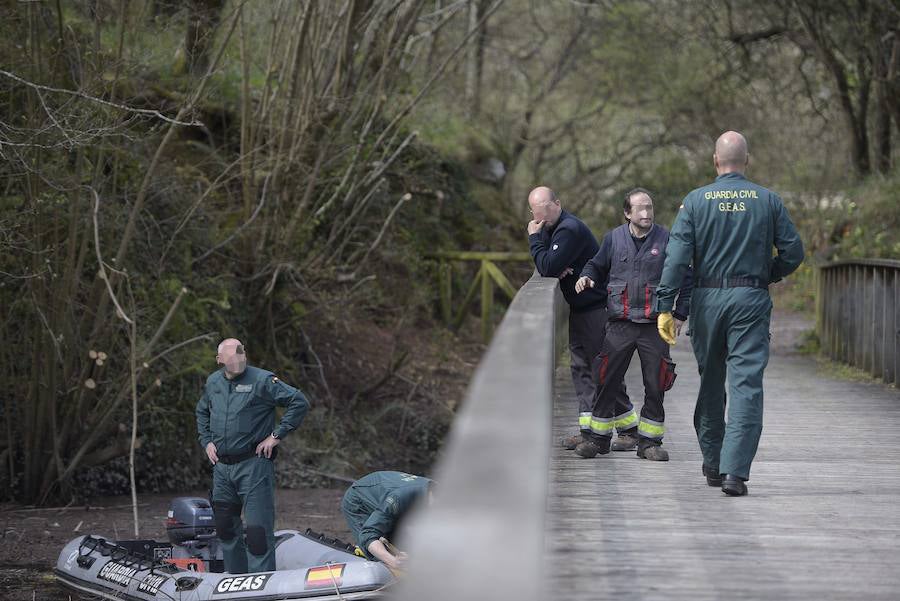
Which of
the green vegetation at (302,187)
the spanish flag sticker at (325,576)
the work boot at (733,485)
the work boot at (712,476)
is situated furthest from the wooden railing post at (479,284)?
the work boot at (733,485)

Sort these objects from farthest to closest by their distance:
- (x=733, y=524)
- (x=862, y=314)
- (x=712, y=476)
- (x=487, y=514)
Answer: (x=862, y=314) → (x=712, y=476) → (x=733, y=524) → (x=487, y=514)

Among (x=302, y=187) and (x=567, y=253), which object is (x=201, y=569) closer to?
(x=567, y=253)

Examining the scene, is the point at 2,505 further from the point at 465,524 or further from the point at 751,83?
the point at 751,83

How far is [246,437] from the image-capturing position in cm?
971

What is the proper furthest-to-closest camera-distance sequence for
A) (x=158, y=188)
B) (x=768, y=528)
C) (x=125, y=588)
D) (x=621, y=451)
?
(x=158, y=188)
(x=125, y=588)
(x=621, y=451)
(x=768, y=528)

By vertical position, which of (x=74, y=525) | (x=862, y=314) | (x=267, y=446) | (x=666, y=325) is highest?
(x=666, y=325)

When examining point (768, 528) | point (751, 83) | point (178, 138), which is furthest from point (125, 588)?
point (751, 83)

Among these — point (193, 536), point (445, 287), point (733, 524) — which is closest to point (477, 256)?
point (445, 287)

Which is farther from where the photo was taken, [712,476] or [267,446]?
[267,446]

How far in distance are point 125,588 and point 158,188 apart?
20.0 ft

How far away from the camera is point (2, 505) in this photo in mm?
13672

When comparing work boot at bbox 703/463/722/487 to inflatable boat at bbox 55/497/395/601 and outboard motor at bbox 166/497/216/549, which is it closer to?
inflatable boat at bbox 55/497/395/601

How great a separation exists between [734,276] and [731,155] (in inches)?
25.1

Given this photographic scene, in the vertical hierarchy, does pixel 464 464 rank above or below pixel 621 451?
above
